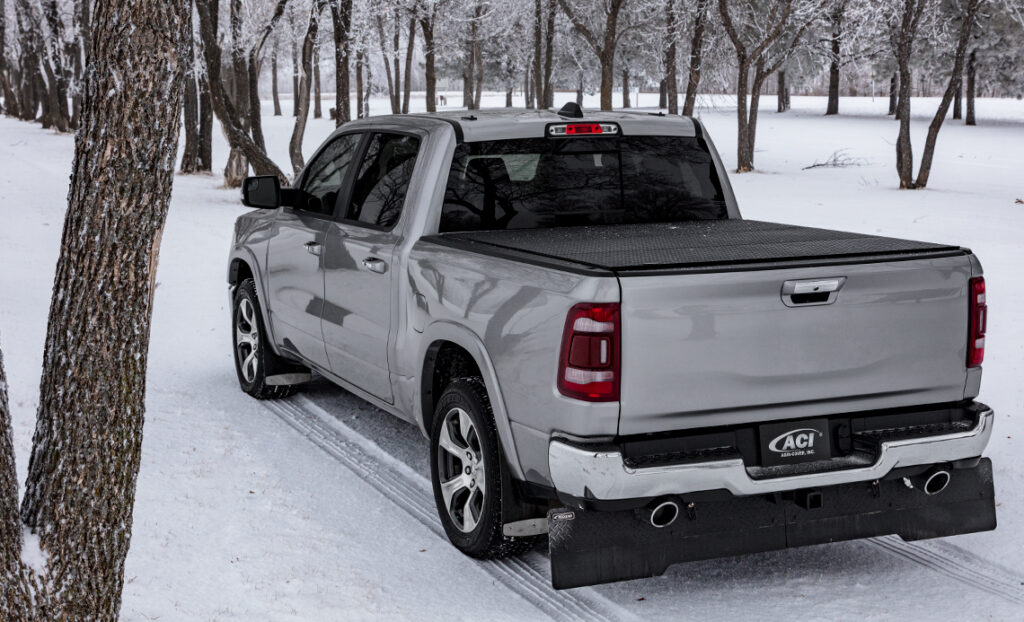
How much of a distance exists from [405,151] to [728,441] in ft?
8.69

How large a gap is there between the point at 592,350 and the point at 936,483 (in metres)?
1.60

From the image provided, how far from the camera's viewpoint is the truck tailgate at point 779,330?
4.10 meters

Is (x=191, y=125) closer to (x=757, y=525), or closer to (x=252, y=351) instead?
(x=252, y=351)

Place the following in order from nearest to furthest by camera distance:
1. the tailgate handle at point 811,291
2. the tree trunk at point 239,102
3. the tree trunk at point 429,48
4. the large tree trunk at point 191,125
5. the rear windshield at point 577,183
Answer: the tailgate handle at point 811,291 → the rear windshield at point 577,183 → the tree trunk at point 239,102 → the large tree trunk at point 191,125 → the tree trunk at point 429,48

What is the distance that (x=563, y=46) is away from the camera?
6644 centimetres

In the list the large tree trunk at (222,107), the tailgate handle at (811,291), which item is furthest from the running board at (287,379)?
the large tree trunk at (222,107)

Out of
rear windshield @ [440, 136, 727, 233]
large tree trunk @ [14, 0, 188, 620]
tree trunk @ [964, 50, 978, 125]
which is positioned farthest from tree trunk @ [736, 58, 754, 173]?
large tree trunk @ [14, 0, 188, 620]

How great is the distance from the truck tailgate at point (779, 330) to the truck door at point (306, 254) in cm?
234

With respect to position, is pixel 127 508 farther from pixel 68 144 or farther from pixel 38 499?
pixel 68 144

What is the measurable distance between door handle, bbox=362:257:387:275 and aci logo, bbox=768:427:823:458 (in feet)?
7.51

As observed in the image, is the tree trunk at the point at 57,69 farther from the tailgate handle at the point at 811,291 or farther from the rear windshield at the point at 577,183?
the tailgate handle at the point at 811,291

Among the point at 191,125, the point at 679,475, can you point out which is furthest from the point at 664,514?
the point at 191,125

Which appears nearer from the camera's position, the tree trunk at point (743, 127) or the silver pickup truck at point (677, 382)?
the silver pickup truck at point (677, 382)

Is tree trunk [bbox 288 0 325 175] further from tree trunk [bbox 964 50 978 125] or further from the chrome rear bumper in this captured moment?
tree trunk [bbox 964 50 978 125]
